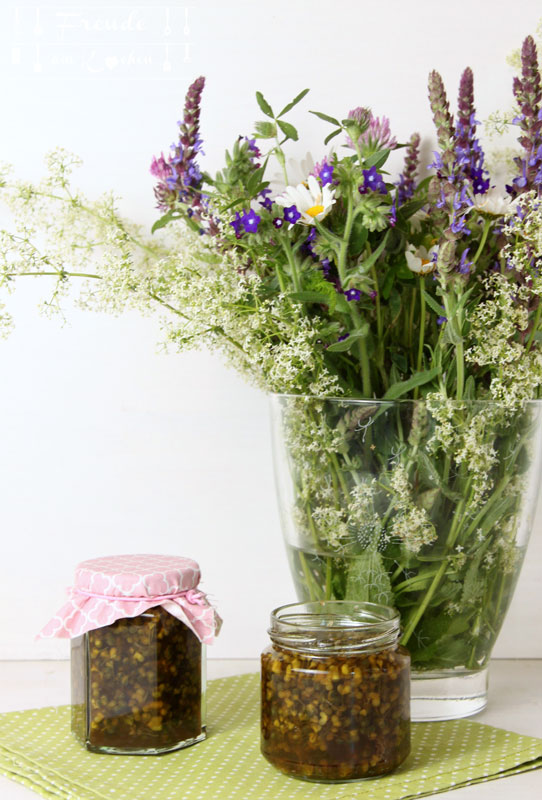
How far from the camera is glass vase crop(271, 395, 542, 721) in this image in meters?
0.76

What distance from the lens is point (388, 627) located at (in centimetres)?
69

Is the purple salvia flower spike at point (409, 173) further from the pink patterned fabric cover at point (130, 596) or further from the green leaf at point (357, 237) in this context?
the pink patterned fabric cover at point (130, 596)

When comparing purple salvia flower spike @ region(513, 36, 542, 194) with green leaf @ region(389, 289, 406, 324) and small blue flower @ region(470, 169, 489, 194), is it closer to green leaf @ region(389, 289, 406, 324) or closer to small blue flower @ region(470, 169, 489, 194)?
small blue flower @ region(470, 169, 489, 194)

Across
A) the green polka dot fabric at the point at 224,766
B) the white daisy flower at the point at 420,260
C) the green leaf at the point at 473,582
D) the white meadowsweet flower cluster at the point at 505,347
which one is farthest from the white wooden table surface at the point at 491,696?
the white daisy flower at the point at 420,260

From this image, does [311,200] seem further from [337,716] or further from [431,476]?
[337,716]

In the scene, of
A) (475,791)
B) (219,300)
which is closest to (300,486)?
(219,300)

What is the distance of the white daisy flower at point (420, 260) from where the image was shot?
0.81 m

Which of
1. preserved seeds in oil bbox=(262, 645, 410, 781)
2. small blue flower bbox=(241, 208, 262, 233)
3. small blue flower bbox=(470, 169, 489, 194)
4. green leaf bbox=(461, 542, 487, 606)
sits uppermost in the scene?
small blue flower bbox=(470, 169, 489, 194)

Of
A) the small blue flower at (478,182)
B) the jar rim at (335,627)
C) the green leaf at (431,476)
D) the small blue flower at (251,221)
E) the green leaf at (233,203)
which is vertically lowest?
the jar rim at (335,627)

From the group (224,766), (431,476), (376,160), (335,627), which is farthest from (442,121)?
(224,766)

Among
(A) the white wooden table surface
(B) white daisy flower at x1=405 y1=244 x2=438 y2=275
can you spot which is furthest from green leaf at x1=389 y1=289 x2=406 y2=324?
(A) the white wooden table surface

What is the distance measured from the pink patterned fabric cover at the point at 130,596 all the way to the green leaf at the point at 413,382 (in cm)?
22

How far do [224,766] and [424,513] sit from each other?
0.84ft

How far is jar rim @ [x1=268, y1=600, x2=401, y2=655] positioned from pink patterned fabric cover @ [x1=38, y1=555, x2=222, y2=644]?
0.06m
